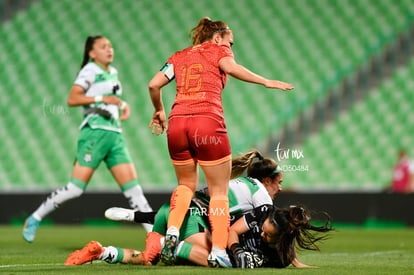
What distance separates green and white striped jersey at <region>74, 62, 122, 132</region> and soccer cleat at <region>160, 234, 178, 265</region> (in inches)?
103

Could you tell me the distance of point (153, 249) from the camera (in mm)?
5379

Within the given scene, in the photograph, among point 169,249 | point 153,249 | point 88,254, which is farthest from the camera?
point 153,249

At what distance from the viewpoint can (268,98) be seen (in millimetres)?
14641

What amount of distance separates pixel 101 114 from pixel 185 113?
235cm

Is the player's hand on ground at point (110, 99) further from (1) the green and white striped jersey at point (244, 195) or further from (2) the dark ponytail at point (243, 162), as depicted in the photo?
(1) the green and white striped jersey at point (244, 195)

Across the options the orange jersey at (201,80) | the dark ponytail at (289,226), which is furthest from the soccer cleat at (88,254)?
the dark ponytail at (289,226)

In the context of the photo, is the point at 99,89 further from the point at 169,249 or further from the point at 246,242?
the point at 169,249

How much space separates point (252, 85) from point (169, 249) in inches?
400

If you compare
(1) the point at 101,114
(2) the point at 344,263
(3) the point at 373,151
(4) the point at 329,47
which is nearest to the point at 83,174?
(1) the point at 101,114

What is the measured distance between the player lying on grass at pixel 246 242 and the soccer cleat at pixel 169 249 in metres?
0.26

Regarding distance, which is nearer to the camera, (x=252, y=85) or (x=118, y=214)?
(x=118, y=214)

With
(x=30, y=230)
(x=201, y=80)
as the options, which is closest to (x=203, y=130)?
(x=201, y=80)

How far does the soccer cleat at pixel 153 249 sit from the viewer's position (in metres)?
5.38

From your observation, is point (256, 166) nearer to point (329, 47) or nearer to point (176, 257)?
A: point (176, 257)
